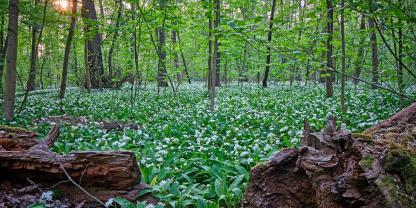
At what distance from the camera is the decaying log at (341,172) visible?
2.17m

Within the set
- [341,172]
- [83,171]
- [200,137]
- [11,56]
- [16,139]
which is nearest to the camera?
[341,172]

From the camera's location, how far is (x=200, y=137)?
6.62 metres

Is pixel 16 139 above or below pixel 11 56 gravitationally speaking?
below

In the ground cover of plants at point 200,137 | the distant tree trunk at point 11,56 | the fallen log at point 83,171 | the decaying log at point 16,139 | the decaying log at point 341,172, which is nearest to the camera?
the decaying log at point 341,172

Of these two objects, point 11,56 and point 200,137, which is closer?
point 200,137

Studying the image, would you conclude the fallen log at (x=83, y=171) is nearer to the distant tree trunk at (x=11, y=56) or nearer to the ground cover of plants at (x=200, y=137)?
the ground cover of plants at (x=200, y=137)

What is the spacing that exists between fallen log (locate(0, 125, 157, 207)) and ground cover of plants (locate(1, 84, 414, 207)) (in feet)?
1.15

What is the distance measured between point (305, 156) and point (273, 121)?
16.3ft

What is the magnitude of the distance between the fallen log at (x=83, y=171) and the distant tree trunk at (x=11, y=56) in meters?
5.29

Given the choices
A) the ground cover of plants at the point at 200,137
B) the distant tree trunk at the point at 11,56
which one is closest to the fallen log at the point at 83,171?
the ground cover of plants at the point at 200,137

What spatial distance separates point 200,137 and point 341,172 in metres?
4.29

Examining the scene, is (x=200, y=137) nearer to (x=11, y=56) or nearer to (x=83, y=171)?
(x=83, y=171)

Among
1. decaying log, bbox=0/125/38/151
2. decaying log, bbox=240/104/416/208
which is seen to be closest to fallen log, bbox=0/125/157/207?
decaying log, bbox=0/125/38/151

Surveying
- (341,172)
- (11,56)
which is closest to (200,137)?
(341,172)
